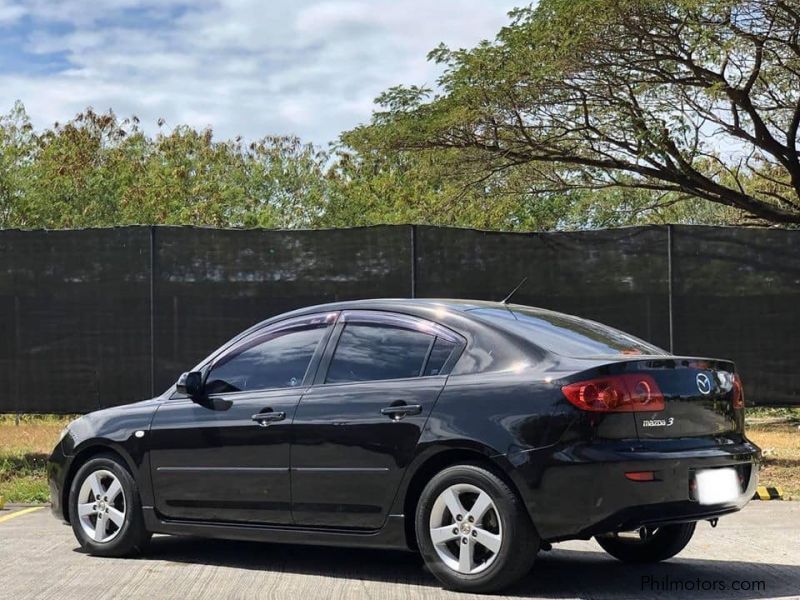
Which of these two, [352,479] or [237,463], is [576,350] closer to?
[352,479]

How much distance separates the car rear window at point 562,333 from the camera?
6.29 metres

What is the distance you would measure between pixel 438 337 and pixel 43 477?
5.96 m

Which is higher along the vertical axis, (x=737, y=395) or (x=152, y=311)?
(x=152, y=311)

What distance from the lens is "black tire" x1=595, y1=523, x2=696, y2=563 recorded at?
6.84 m

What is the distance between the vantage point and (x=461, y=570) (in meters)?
5.95

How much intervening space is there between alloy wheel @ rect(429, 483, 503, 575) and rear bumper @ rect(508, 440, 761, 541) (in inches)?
9.7

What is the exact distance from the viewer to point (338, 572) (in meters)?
6.78

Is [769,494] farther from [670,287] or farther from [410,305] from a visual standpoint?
[410,305]

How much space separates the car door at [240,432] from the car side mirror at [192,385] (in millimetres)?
56

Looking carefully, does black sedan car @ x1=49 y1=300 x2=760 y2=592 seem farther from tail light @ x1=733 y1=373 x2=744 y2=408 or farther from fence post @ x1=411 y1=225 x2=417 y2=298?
fence post @ x1=411 y1=225 x2=417 y2=298

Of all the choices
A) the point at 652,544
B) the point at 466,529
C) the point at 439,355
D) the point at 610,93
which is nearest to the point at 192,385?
the point at 439,355

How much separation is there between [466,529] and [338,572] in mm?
1174

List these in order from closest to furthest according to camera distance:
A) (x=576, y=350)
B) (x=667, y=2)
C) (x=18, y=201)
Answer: (x=576, y=350) < (x=667, y=2) < (x=18, y=201)

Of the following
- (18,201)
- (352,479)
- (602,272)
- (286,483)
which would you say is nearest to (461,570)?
(352,479)
